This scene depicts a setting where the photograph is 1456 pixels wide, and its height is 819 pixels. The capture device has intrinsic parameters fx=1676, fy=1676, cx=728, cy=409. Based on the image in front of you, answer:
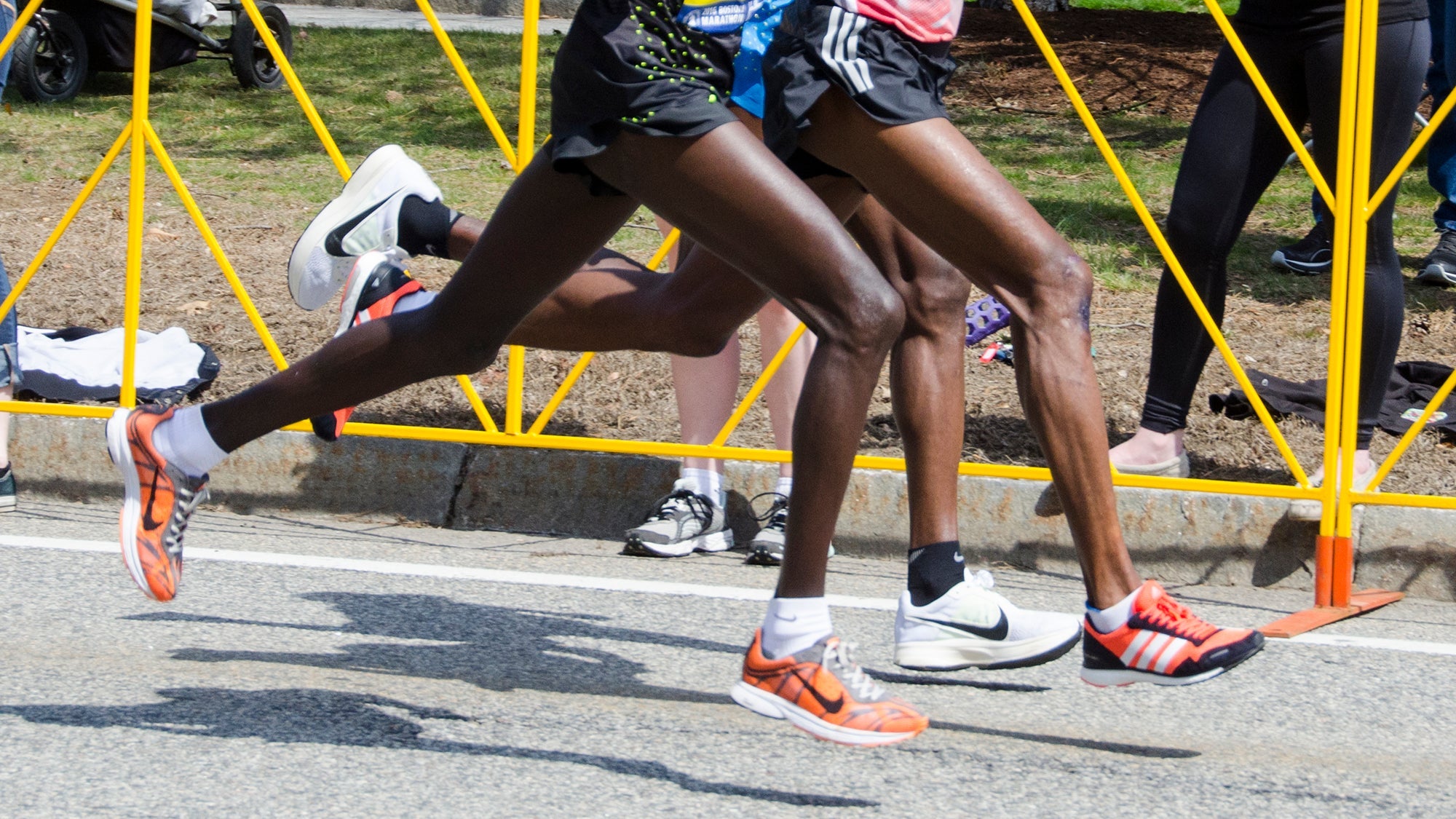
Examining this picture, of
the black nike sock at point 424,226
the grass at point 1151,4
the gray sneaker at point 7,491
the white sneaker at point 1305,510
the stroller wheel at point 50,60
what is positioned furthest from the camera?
the grass at point 1151,4

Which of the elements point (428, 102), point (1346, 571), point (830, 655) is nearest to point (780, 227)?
point (830, 655)

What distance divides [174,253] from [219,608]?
3534mm

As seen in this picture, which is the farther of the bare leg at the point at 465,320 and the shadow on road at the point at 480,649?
the shadow on road at the point at 480,649

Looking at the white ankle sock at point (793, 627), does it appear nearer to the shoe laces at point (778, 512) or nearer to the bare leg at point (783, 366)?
the shoe laces at point (778, 512)

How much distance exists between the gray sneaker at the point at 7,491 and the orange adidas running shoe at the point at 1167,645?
326 centimetres

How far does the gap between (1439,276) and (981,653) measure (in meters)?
4.39

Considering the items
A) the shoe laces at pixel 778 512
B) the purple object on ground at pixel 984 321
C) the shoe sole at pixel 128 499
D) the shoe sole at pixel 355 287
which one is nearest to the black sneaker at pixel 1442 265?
the purple object on ground at pixel 984 321

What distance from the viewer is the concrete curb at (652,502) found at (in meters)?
4.43

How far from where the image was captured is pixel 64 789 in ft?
9.09

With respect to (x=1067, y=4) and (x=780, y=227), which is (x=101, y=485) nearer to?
(x=780, y=227)

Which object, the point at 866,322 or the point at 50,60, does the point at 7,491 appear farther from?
the point at 50,60

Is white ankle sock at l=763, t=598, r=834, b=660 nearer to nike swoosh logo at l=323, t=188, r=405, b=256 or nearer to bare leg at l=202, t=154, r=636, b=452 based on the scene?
bare leg at l=202, t=154, r=636, b=452

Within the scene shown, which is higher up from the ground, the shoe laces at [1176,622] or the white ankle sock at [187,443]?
the shoe laces at [1176,622]

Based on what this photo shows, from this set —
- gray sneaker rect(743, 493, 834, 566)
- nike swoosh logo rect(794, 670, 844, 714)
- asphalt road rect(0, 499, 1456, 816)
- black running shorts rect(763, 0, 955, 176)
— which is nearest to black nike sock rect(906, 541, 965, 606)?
asphalt road rect(0, 499, 1456, 816)
